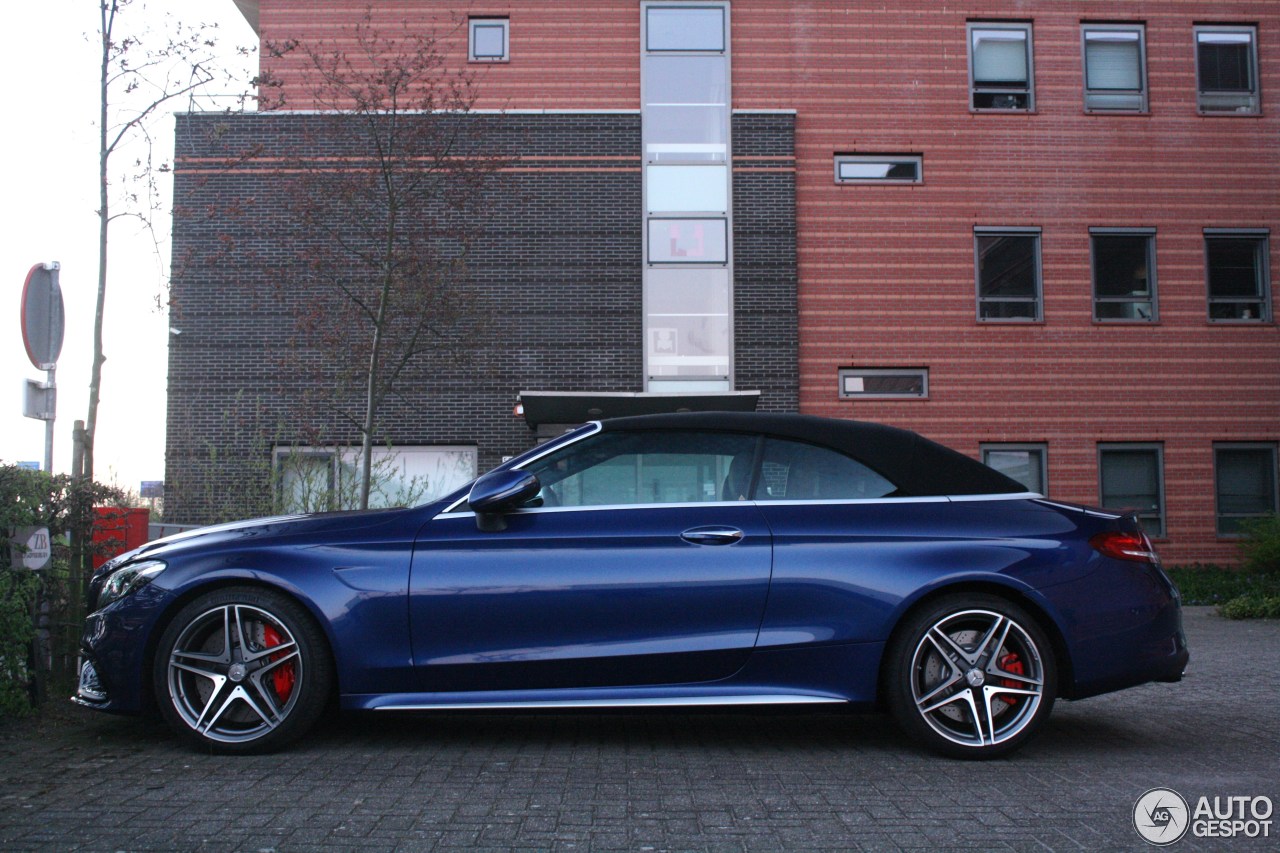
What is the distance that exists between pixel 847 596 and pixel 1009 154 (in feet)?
54.2

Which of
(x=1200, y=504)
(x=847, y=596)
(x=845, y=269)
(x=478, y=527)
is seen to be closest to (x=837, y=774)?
(x=847, y=596)

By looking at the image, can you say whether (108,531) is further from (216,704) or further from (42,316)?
(216,704)

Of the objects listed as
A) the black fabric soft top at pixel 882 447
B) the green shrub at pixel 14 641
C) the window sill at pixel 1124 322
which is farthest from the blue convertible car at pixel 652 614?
the window sill at pixel 1124 322

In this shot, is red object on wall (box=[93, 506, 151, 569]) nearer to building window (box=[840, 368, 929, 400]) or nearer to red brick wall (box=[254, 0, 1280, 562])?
red brick wall (box=[254, 0, 1280, 562])

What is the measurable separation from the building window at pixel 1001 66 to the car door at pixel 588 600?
55.4 ft

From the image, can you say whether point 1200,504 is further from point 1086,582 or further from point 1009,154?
point 1086,582

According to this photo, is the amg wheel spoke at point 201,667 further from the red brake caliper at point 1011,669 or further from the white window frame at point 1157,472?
the white window frame at point 1157,472

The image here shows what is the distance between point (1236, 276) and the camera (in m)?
19.7

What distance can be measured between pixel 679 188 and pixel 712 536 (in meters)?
15.1

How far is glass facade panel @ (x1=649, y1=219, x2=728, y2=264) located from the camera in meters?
19.3

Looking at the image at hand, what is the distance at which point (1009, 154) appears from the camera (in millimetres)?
19578

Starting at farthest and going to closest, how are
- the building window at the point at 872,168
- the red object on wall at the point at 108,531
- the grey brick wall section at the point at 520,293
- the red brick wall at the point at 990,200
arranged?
the building window at the point at 872,168 → the red brick wall at the point at 990,200 → the grey brick wall section at the point at 520,293 → the red object on wall at the point at 108,531

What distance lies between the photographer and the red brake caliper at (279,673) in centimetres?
495

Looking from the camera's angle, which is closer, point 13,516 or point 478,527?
point 478,527
